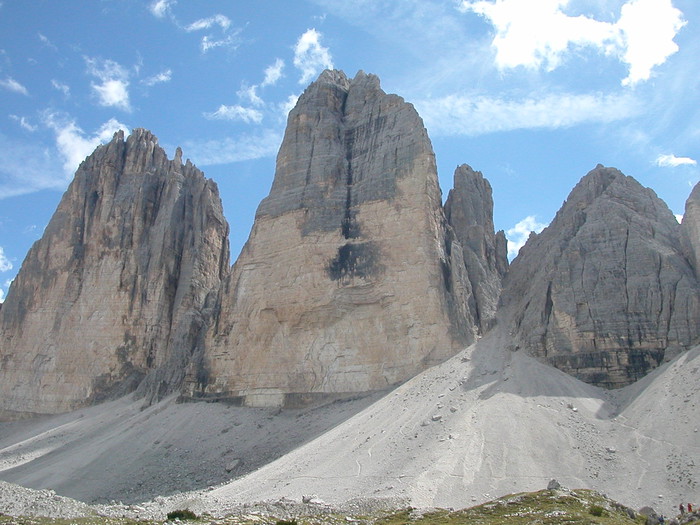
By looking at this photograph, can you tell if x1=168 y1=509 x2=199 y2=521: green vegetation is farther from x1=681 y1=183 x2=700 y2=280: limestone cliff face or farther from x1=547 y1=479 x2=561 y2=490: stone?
x1=681 y1=183 x2=700 y2=280: limestone cliff face

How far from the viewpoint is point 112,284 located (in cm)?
6000

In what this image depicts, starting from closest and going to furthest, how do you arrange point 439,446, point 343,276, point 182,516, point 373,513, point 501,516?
point 501,516 < point 182,516 < point 373,513 < point 439,446 < point 343,276

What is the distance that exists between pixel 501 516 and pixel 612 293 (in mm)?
18019

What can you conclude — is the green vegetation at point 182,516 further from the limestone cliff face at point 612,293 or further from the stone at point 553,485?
the limestone cliff face at point 612,293

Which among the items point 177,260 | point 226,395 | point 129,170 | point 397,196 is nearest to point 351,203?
point 397,196

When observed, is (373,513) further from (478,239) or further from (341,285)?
(478,239)

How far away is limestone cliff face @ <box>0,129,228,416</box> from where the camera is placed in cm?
5759

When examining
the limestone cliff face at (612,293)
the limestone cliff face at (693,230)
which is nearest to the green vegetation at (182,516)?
the limestone cliff face at (612,293)

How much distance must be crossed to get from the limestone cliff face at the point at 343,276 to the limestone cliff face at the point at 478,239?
2165 millimetres

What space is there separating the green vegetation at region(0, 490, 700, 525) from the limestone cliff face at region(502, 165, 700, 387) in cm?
1202

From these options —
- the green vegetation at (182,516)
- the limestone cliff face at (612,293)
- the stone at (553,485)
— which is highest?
the limestone cliff face at (612,293)

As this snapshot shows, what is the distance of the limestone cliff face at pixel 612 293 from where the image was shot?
33.5 m

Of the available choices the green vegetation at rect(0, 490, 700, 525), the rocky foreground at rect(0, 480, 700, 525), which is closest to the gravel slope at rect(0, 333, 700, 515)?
the rocky foreground at rect(0, 480, 700, 525)

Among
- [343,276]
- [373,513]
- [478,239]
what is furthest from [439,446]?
[478,239]
